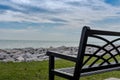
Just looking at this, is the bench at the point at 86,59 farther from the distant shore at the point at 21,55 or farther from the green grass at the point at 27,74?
the distant shore at the point at 21,55

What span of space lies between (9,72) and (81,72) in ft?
12.0

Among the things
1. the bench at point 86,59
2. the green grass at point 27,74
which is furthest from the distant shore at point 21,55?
the bench at point 86,59

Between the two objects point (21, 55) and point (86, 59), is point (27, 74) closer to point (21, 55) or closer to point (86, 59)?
point (86, 59)

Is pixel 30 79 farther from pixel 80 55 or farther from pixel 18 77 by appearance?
pixel 80 55

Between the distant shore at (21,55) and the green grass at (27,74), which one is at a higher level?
the green grass at (27,74)

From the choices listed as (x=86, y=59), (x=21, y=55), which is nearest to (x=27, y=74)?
(x=86, y=59)

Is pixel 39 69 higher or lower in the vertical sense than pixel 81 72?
lower

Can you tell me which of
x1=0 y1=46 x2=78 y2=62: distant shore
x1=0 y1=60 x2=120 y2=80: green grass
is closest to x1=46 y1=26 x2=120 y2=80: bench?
x1=0 y1=60 x2=120 y2=80: green grass

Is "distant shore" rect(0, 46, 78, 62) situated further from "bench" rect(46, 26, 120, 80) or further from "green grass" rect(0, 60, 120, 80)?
"bench" rect(46, 26, 120, 80)

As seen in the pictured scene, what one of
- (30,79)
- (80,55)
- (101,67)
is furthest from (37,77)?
(80,55)

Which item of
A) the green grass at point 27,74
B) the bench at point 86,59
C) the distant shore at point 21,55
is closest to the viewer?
the bench at point 86,59

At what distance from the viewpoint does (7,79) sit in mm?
6609

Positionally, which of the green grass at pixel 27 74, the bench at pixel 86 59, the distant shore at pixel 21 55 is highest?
the bench at pixel 86 59

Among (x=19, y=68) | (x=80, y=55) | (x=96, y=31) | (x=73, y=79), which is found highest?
(x=96, y=31)
